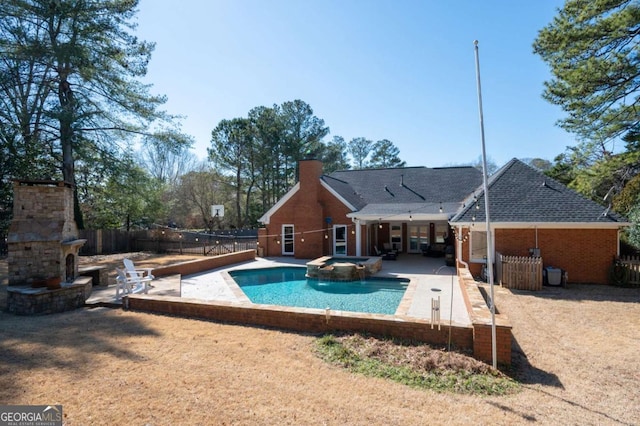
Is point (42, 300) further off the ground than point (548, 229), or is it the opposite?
point (548, 229)

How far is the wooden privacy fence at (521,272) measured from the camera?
1152cm

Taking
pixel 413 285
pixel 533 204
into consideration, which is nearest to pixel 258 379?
pixel 413 285

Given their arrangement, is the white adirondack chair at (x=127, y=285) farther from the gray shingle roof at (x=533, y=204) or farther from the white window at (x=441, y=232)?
the white window at (x=441, y=232)

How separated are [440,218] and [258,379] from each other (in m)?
14.8

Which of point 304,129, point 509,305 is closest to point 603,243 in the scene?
point 509,305

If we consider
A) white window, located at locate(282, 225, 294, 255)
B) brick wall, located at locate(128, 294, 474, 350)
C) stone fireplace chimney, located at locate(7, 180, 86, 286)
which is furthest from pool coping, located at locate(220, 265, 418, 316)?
white window, located at locate(282, 225, 294, 255)

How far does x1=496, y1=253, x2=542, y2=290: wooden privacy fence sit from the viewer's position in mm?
11523

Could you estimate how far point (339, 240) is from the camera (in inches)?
812

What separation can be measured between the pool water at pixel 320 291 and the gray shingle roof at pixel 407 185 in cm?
720

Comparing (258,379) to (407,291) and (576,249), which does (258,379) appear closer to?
(407,291)

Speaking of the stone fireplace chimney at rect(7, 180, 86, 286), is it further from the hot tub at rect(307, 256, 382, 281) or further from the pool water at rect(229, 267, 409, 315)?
the hot tub at rect(307, 256, 382, 281)

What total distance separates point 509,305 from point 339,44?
12685 millimetres

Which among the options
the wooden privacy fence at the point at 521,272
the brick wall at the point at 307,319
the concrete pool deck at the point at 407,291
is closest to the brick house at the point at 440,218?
the wooden privacy fence at the point at 521,272

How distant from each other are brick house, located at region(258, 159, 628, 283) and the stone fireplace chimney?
1228 cm
